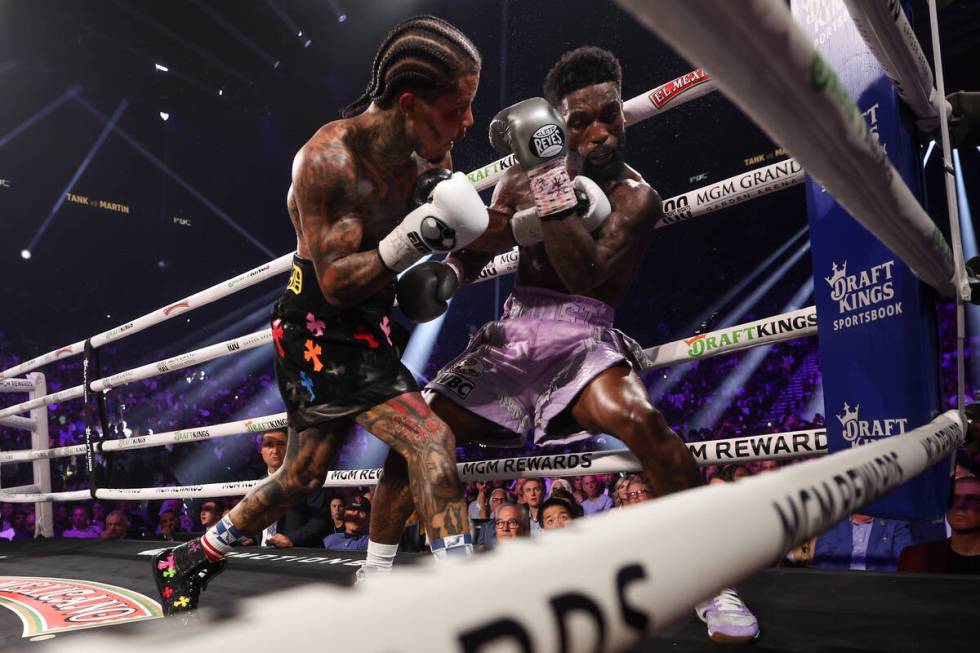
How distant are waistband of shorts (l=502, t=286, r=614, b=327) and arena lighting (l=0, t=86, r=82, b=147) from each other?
7891 mm

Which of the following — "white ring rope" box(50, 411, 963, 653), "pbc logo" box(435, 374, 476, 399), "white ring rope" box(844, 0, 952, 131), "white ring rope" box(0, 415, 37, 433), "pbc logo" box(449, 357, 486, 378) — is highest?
"white ring rope" box(844, 0, 952, 131)

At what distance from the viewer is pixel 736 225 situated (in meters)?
7.18

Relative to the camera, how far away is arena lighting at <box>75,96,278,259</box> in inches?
314

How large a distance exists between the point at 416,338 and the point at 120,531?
15.1 feet

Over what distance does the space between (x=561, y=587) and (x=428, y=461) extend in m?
1.03

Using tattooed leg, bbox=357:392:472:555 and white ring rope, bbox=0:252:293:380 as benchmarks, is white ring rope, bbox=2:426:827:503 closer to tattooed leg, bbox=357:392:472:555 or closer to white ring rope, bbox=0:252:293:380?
tattooed leg, bbox=357:392:472:555

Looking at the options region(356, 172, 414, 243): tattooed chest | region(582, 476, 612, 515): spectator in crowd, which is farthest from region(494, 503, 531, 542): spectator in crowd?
region(356, 172, 414, 243): tattooed chest

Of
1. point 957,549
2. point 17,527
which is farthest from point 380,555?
point 17,527

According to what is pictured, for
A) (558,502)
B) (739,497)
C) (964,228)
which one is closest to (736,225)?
(964,228)

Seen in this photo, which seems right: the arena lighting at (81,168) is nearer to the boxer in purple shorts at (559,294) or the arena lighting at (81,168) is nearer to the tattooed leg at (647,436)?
the boxer in purple shorts at (559,294)

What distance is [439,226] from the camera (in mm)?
1231

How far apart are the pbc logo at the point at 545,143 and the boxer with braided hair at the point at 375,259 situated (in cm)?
17

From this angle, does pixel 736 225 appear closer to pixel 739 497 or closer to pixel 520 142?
pixel 520 142

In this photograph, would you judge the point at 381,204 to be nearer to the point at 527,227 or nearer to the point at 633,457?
the point at 527,227
